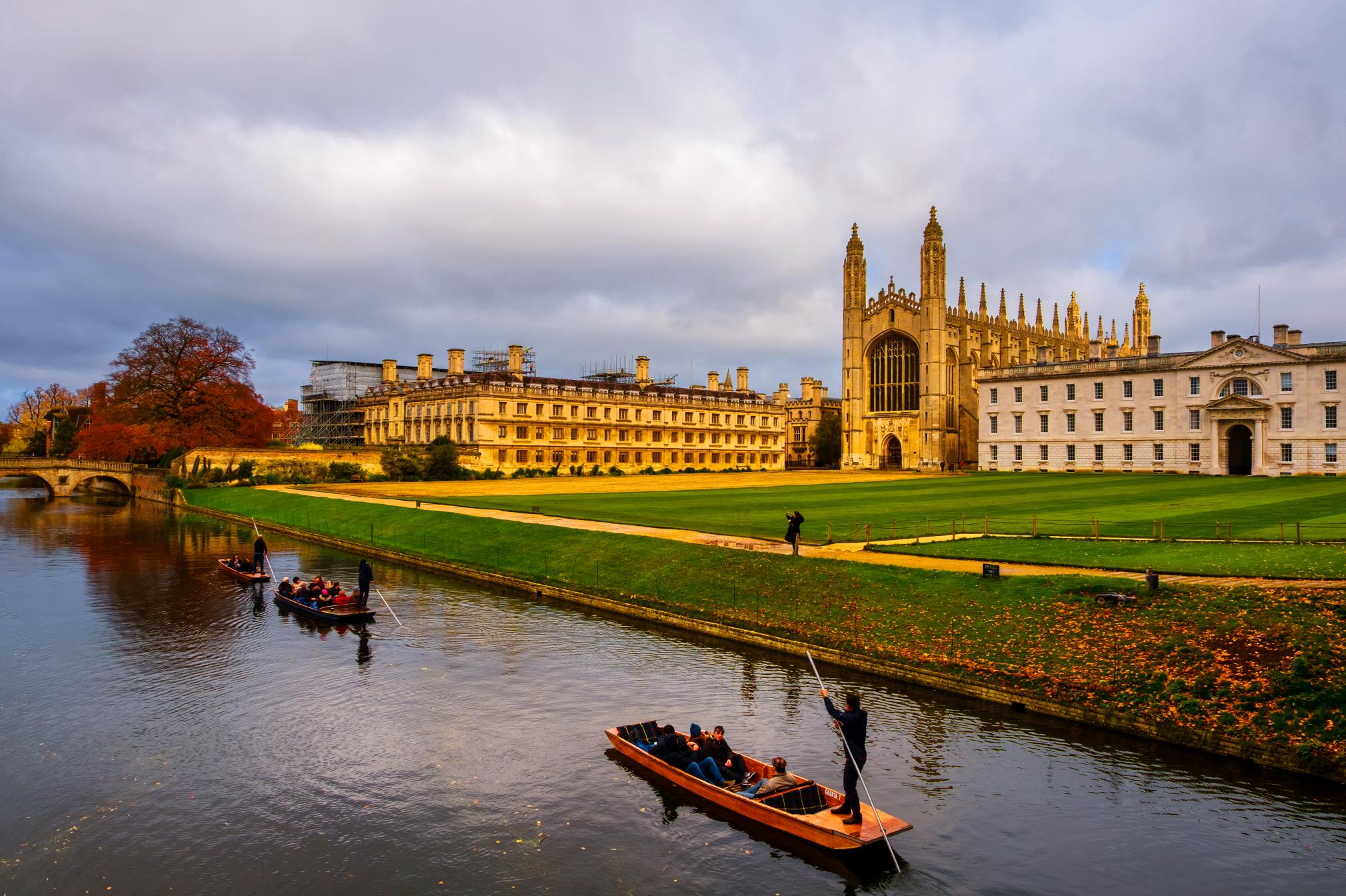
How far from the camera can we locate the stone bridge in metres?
74.2

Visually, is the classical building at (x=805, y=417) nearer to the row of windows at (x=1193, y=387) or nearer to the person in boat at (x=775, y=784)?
the row of windows at (x=1193, y=387)

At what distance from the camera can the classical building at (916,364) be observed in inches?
3681

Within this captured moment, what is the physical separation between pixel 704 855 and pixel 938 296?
292ft

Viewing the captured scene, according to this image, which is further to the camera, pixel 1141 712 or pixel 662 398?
pixel 662 398

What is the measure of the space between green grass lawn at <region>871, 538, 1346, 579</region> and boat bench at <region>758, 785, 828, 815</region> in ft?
50.2

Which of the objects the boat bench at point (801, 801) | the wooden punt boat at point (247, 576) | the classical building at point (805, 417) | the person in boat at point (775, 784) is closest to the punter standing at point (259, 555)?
the wooden punt boat at point (247, 576)

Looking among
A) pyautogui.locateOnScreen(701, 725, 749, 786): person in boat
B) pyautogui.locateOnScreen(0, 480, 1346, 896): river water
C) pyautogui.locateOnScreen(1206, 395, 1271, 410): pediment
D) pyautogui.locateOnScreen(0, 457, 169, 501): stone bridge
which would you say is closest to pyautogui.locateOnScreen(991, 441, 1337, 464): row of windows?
pyautogui.locateOnScreen(1206, 395, 1271, 410): pediment

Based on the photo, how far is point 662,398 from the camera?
97.3 meters

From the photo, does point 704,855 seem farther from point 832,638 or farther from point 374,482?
point 374,482

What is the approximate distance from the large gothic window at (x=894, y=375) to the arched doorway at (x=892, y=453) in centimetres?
368

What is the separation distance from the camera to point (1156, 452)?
236ft

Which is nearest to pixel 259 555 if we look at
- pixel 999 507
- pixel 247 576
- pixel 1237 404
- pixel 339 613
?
pixel 247 576

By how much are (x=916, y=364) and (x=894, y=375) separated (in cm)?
278

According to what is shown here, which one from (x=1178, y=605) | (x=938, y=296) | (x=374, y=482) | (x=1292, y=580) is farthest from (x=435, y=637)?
(x=938, y=296)
